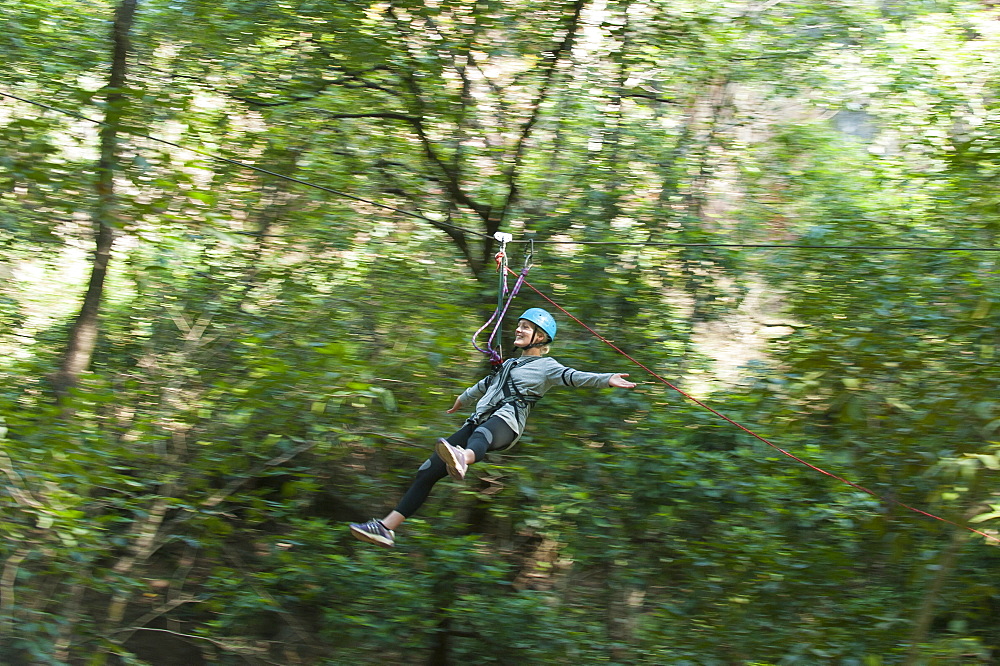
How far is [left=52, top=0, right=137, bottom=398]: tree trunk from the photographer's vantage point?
566 cm

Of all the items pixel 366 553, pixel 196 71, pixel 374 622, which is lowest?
pixel 374 622

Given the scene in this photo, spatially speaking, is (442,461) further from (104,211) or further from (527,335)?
(104,211)

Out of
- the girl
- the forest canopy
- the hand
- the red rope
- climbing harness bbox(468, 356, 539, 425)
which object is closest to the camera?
the hand

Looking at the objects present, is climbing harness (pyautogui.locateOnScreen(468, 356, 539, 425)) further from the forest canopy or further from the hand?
the forest canopy

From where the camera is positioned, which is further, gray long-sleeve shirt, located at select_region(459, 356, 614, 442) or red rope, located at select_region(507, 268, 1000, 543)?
red rope, located at select_region(507, 268, 1000, 543)

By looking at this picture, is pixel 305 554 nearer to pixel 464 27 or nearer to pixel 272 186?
pixel 272 186

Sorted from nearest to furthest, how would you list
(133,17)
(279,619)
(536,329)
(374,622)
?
(536,329) → (133,17) → (374,622) → (279,619)

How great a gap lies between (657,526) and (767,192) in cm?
252

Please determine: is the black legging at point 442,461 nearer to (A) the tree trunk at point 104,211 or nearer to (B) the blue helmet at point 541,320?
(B) the blue helmet at point 541,320

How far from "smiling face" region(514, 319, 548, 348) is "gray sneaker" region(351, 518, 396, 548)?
44.5 inches

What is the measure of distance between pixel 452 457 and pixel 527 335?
Result: 80 centimetres

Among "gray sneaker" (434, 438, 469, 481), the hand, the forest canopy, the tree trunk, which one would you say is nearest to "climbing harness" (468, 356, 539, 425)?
"gray sneaker" (434, 438, 469, 481)

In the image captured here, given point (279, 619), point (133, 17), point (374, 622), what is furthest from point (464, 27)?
point (279, 619)

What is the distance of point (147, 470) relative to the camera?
6.45 metres
